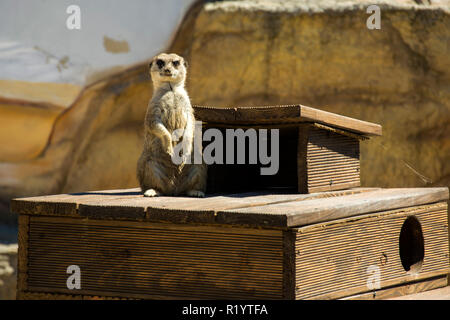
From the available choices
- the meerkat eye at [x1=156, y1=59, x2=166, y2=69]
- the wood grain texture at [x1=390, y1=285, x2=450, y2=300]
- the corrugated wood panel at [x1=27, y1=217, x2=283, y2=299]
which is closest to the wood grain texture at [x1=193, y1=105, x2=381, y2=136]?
the meerkat eye at [x1=156, y1=59, x2=166, y2=69]

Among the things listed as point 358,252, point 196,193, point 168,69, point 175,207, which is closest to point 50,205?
point 175,207

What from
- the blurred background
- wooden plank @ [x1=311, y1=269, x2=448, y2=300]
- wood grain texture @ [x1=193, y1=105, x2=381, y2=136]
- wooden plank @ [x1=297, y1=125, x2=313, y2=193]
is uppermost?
the blurred background

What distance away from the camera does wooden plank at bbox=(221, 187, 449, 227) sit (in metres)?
3.12

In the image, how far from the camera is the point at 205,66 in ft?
22.0

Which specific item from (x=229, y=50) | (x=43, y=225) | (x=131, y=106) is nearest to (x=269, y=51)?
(x=229, y=50)

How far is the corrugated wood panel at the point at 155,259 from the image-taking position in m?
3.16

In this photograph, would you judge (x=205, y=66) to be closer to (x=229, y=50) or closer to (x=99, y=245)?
(x=229, y=50)

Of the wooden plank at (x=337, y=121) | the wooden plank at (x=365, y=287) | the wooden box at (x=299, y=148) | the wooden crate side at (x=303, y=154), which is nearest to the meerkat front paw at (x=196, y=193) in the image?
the wooden box at (x=299, y=148)

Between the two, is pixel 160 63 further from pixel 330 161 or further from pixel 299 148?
pixel 330 161

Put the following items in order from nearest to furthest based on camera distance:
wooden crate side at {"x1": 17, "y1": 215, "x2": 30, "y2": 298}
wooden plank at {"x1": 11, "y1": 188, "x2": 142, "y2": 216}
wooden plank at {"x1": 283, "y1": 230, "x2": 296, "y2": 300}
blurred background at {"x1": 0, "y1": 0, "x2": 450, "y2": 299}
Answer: wooden plank at {"x1": 283, "y1": 230, "x2": 296, "y2": 300}
wooden plank at {"x1": 11, "y1": 188, "x2": 142, "y2": 216}
wooden crate side at {"x1": 17, "y1": 215, "x2": 30, "y2": 298}
blurred background at {"x1": 0, "y1": 0, "x2": 450, "y2": 299}

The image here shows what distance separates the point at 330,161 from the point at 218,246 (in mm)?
1237

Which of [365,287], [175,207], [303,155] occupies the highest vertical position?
[303,155]

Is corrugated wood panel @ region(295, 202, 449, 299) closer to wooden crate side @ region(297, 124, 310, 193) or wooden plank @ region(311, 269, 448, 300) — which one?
wooden plank @ region(311, 269, 448, 300)

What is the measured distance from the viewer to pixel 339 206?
3391 mm
